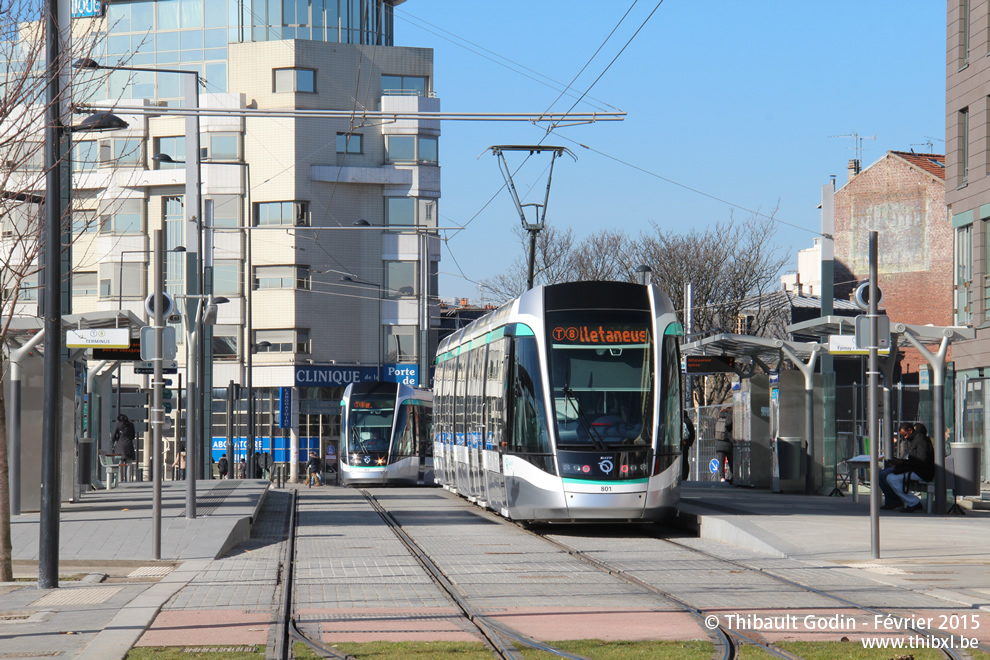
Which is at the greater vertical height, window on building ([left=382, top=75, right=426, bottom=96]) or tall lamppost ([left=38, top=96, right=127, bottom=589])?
window on building ([left=382, top=75, right=426, bottom=96])

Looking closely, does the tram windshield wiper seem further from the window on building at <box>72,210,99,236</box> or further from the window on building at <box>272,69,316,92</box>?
the window on building at <box>272,69,316,92</box>

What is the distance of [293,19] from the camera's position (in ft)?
193

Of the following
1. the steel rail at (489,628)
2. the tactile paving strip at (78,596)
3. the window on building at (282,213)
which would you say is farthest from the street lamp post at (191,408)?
the window on building at (282,213)

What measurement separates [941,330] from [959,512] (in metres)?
2.78

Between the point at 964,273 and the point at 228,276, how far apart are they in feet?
110

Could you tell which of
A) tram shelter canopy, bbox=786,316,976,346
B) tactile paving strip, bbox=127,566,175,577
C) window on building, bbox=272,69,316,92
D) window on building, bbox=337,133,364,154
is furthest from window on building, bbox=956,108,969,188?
window on building, bbox=272,69,316,92

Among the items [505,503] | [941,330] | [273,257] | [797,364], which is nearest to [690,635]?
[505,503]

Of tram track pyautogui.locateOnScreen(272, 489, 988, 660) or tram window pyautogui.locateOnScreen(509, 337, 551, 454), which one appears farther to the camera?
tram window pyautogui.locateOnScreen(509, 337, 551, 454)

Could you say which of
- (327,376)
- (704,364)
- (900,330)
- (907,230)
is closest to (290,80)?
(327,376)

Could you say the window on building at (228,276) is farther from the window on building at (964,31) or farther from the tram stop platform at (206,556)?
the tram stop platform at (206,556)

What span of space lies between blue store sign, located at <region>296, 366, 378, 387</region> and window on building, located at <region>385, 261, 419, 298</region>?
154 inches

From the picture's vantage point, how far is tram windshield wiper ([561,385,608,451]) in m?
16.9

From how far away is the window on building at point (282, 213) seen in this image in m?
57.3

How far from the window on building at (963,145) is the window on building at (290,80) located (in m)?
31.2
